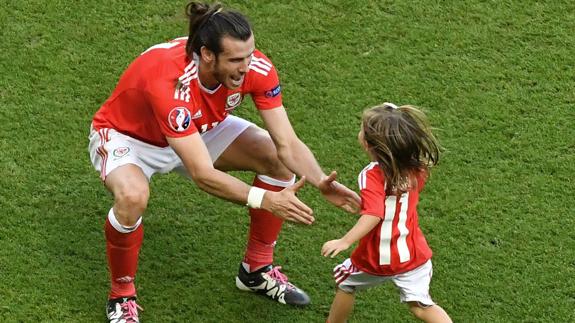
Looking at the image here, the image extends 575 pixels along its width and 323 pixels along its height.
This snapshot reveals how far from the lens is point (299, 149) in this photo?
5250mm

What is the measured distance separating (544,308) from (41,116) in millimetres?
2928

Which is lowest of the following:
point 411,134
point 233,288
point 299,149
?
point 233,288

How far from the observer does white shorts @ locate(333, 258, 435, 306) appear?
4.84 metres

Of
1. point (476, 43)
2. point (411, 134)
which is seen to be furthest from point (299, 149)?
point (476, 43)

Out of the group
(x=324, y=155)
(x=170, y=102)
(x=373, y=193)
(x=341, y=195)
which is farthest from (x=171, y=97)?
(x=324, y=155)

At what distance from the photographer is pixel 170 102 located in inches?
193

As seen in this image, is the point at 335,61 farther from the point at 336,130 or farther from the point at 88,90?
the point at 88,90

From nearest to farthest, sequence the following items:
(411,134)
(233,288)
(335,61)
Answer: (411,134), (233,288), (335,61)

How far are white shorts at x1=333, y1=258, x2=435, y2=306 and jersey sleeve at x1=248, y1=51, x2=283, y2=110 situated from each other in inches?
33.5

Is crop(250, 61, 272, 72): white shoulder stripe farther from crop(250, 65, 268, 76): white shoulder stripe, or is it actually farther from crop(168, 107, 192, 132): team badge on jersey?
crop(168, 107, 192, 132): team badge on jersey

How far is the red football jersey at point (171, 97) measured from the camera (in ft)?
16.1

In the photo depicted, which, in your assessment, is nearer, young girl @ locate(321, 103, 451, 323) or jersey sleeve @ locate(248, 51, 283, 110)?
young girl @ locate(321, 103, 451, 323)

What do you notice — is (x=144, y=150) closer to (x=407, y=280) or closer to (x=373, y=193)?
(x=373, y=193)

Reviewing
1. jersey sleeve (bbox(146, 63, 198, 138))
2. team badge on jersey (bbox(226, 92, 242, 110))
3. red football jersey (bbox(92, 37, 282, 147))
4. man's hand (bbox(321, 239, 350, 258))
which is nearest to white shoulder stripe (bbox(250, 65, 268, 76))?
red football jersey (bbox(92, 37, 282, 147))
